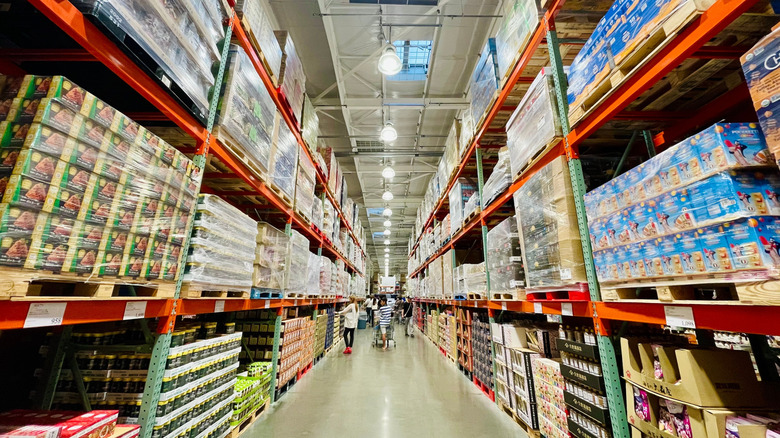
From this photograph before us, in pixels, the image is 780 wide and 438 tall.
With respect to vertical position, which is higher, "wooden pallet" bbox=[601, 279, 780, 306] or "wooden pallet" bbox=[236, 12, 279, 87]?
"wooden pallet" bbox=[236, 12, 279, 87]

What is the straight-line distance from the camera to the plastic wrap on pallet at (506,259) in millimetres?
3863

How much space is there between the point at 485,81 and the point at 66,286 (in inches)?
205

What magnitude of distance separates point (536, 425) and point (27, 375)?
5.07m

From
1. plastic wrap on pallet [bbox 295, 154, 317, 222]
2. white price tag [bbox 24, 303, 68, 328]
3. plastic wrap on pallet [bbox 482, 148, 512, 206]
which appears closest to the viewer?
white price tag [bbox 24, 303, 68, 328]

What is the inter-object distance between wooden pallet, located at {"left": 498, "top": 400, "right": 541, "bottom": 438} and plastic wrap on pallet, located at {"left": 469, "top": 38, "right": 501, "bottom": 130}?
14.0 ft

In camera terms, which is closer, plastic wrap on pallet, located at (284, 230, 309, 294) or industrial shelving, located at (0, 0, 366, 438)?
industrial shelving, located at (0, 0, 366, 438)

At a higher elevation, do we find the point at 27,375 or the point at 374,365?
the point at 27,375

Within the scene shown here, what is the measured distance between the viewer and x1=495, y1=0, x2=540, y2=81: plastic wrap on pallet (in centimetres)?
333

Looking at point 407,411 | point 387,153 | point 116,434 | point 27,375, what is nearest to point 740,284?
point 116,434

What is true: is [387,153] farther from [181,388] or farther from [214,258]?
[181,388]

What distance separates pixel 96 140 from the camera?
65.2 inches

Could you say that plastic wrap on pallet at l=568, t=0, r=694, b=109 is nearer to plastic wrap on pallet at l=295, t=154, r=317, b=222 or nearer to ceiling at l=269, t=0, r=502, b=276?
plastic wrap on pallet at l=295, t=154, r=317, b=222

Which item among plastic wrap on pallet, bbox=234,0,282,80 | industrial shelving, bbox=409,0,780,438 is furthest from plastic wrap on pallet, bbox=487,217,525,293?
plastic wrap on pallet, bbox=234,0,282,80

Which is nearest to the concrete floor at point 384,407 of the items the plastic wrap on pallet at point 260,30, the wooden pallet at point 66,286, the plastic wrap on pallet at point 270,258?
the plastic wrap on pallet at point 270,258
